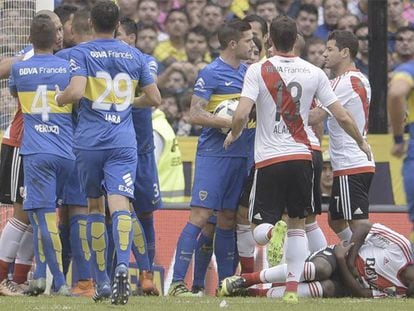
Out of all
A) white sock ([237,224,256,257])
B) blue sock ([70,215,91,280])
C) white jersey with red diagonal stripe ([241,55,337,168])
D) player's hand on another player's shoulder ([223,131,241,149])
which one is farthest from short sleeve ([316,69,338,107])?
blue sock ([70,215,91,280])

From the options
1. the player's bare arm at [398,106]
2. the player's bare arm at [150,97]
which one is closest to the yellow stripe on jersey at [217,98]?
the player's bare arm at [150,97]

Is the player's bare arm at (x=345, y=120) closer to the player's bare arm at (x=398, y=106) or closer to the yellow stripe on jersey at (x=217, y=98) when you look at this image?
the player's bare arm at (x=398, y=106)

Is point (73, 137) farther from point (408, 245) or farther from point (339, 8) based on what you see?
point (339, 8)

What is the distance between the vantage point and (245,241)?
38.0ft

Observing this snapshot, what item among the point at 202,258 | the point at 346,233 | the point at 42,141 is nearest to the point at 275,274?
the point at 202,258

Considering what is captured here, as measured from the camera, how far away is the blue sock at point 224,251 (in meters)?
11.6

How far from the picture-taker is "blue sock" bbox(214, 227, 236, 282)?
455 inches

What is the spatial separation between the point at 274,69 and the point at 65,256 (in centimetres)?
312

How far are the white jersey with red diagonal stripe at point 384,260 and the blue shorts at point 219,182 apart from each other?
1.28m

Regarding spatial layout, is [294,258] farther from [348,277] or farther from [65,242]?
[65,242]

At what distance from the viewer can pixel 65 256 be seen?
11.8 meters

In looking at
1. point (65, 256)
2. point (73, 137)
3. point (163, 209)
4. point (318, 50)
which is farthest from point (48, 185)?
point (318, 50)

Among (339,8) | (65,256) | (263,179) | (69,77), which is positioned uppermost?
(339,8)

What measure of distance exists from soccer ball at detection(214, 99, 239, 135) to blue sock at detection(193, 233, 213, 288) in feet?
3.50
